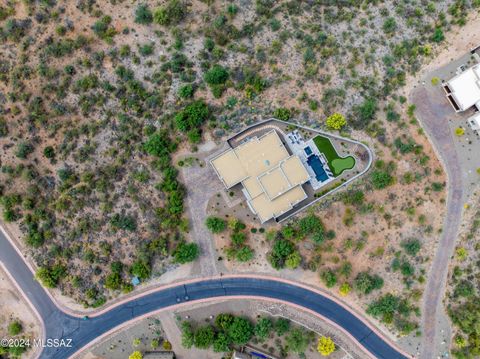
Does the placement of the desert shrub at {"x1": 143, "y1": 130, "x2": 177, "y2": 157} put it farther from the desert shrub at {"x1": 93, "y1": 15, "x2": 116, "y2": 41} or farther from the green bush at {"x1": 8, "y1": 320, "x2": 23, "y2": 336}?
the green bush at {"x1": 8, "y1": 320, "x2": 23, "y2": 336}

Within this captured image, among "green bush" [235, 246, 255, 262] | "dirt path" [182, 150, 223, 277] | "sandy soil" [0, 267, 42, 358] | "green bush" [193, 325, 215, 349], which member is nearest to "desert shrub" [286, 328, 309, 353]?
"green bush" [193, 325, 215, 349]

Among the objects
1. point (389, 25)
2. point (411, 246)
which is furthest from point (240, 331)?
point (389, 25)

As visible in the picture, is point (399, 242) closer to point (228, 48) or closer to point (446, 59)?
point (446, 59)

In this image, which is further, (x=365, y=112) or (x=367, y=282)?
(x=365, y=112)

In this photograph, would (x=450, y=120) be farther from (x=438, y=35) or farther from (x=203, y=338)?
(x=203, y=338)

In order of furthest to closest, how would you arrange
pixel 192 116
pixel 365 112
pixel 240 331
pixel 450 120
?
1. pixel 450 120
2. pixel 365 112
3. pixel 192 116
4. pixel 240 331

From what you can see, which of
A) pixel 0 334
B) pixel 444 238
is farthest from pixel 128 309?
pixel 444 238

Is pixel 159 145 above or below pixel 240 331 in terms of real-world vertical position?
above
